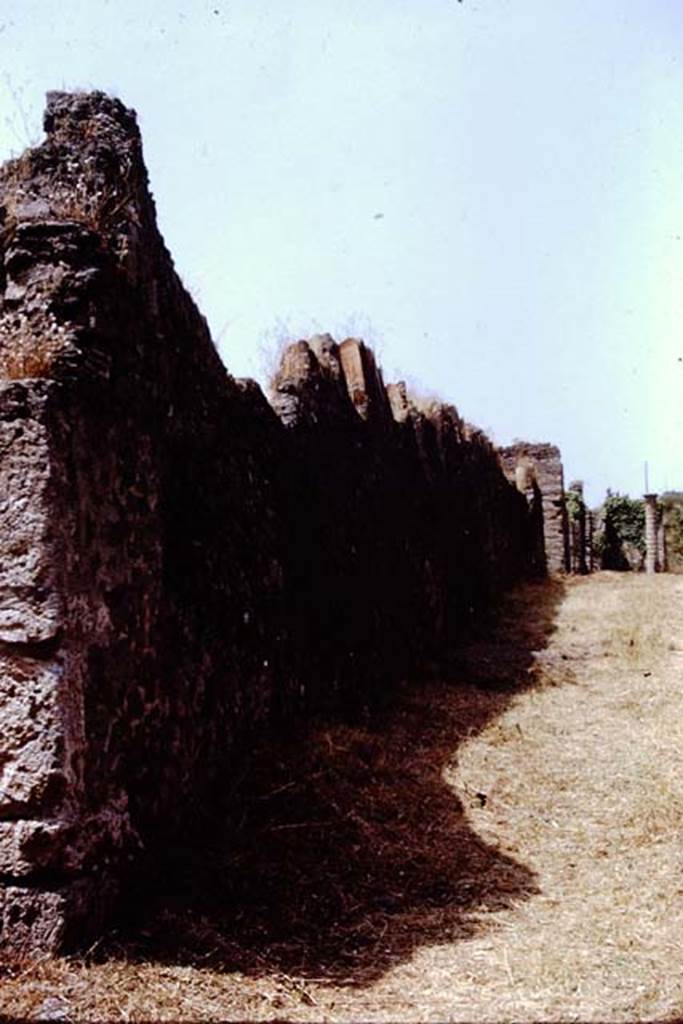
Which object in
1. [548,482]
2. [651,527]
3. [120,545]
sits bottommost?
[120,545]

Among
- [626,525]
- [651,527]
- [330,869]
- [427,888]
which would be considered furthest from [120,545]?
[626,525]

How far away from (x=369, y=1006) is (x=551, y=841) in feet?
6.99

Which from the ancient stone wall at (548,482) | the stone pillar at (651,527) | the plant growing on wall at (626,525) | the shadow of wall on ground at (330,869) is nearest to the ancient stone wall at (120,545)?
the shadow of wall on ground at (330,869)

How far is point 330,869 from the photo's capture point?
4156mm

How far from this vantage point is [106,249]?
3850 millimetres

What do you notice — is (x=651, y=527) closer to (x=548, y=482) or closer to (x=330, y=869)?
(x=548, y=482)

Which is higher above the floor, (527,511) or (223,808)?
(527,511)

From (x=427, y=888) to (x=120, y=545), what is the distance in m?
1.99

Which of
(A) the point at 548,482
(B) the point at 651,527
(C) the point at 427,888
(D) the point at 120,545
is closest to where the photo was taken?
(D) the point at 120,545

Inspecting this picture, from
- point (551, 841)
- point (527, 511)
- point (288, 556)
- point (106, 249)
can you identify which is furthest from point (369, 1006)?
point (527, 511)

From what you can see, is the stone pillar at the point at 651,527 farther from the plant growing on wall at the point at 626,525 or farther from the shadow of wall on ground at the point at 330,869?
the shadow of wall on ground at the point at 330,869

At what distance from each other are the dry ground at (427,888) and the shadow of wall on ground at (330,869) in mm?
11

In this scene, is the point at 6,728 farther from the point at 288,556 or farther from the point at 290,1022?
the point at 288,556

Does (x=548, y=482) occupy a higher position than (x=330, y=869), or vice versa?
(x=548, y=482)
